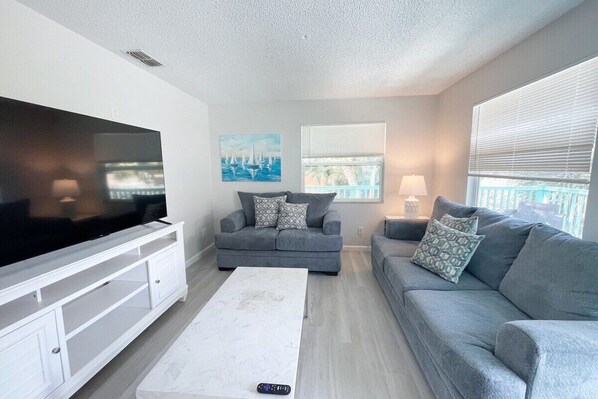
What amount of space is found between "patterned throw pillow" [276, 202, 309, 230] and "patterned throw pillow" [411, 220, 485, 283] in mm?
1516

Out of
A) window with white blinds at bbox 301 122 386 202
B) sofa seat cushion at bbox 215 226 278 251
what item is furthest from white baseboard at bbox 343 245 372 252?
sofa seat cushion at bbox 215 226 278 251

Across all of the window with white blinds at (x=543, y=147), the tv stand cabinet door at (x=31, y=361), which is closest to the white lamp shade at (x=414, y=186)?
the window with white blinds at (x=543, y=147)

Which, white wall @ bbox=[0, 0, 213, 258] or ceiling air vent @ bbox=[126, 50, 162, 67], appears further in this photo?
ceiling air vent @ bbox=[126, 50, 162, 67]

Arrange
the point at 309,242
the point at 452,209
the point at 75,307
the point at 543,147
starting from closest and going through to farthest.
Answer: the point at 75,307, the point at 543,147, the point at 452,209, the point at 309,242

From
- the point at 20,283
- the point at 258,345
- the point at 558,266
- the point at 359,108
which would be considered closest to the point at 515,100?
the point at 558,266

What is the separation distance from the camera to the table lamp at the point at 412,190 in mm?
3105

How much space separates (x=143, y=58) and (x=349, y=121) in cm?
255

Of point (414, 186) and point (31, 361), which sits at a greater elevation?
point (414, 186)

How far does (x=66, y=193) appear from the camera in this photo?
1479mm

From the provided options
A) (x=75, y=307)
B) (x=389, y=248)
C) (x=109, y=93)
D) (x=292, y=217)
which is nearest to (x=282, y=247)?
(x=292, y=217)

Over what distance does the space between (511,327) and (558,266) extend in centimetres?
60

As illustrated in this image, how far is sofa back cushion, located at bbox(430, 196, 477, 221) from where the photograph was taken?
219 centimetres

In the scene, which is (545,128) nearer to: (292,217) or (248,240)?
(292,217)

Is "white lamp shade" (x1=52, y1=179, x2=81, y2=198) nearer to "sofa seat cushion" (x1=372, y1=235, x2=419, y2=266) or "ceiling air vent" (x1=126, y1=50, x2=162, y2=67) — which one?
"ceiling air vent" (x1=126, y1=50, x2=162, y2=67)
